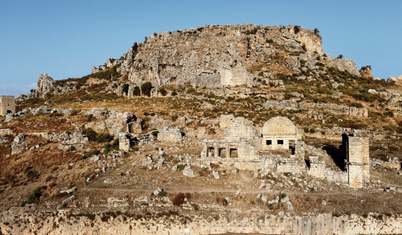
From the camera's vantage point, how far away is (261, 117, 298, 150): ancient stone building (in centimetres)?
2098

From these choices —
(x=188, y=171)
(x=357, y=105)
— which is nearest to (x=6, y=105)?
(x=188, y=171)

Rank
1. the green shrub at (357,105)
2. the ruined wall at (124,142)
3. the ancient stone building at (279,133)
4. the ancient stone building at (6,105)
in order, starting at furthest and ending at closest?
the green shrub at (357,105) → the ancient stone building at (6,105) → the ancient stone building at (279,133) → the ruined wall at (124,142)

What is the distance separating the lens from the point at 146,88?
45.3 m

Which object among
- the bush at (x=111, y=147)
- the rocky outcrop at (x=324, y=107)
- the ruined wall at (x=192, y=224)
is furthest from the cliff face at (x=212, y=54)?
the ruined wall at (x=192, y=224)

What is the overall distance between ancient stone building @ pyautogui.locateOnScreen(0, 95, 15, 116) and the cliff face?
18508 mm

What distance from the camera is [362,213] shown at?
14102 mm

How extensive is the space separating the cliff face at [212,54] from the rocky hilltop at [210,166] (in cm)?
614

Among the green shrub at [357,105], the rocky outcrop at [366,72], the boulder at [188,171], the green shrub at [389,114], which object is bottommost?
the boulder at [188,171]

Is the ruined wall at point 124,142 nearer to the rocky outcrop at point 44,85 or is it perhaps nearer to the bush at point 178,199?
the bush at point 178,199

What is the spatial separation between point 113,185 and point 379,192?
14682mm

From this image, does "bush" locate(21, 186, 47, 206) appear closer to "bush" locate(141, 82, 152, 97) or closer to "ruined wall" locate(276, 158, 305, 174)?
"ruined wall" locate(276, 158, 305, 174)

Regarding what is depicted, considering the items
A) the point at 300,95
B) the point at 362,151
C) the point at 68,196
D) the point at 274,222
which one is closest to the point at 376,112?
the point at 300,95

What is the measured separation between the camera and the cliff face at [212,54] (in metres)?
46.4

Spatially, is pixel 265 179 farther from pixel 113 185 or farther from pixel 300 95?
pixel 300 95
